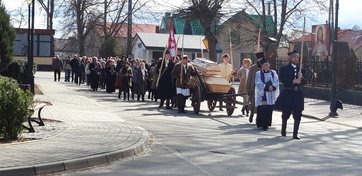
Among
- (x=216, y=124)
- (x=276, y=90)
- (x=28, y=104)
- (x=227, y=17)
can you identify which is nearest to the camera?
(x=28, y=104)

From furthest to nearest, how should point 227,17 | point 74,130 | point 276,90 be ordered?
point 227,17, point 276,90, point 74,130

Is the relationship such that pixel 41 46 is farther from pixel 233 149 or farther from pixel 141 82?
pixel 233 149

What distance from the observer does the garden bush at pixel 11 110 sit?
1155 cm

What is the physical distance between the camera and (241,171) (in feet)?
31.4

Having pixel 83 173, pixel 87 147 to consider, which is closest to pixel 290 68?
pixel 87 147

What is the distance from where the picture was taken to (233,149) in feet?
39.5

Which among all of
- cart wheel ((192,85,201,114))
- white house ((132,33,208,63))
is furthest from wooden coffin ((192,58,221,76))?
white house ((132,33,208,63))

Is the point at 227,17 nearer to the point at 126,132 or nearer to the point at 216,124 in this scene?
the point at 216,124

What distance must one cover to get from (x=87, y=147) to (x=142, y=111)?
9.20 metres

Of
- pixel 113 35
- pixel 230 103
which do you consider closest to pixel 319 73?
pixel 230 103

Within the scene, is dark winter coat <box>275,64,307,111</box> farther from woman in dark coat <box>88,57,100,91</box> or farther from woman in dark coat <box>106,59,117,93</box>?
woman in dark coat <box>88,57,100,91</box>

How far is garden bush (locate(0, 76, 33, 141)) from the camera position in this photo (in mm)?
11552

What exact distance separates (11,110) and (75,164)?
9.08 ft

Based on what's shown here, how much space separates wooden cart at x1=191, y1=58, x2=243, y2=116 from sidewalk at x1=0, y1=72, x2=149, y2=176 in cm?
394
